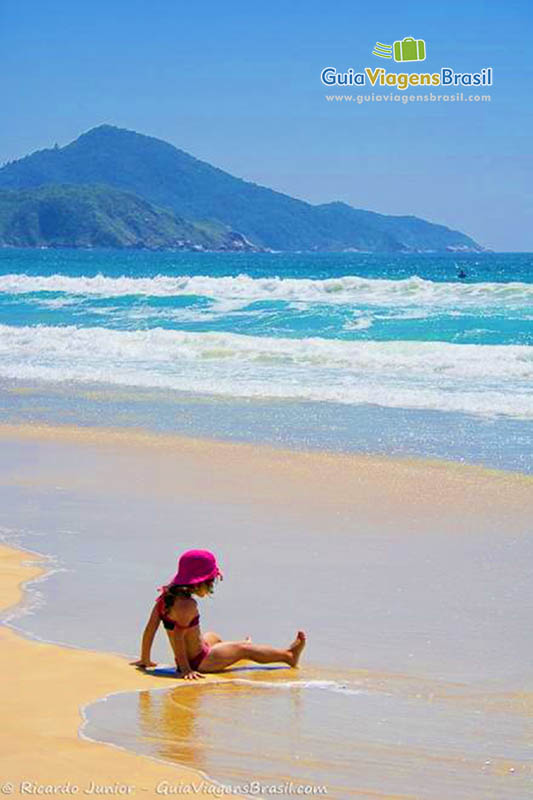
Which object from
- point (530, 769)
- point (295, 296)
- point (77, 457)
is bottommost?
point (530, 769)

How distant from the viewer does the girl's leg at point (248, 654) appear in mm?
5426

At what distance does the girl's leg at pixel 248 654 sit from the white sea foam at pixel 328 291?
29.0 metres

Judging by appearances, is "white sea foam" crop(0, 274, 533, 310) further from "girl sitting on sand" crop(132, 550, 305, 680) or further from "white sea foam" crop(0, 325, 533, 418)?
"girl sitting on sand" crop(132, 550, 305, 680)

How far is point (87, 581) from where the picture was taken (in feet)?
22.2

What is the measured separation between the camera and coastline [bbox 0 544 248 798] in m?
3.99

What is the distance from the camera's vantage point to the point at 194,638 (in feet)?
17.9

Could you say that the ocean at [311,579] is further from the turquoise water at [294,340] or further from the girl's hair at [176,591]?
the girl's hair at [176,591]

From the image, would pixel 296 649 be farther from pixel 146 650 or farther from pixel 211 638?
pixel 146 650

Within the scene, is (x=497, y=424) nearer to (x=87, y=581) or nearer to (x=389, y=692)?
(x=87, y=581)

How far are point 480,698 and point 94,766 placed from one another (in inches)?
67.2

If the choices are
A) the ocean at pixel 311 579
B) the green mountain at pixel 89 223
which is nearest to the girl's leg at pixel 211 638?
the ocean at pixel 311 579

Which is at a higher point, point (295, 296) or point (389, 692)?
point (295, 296)

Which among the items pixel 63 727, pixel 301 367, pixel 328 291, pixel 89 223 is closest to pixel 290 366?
pixel 301 367

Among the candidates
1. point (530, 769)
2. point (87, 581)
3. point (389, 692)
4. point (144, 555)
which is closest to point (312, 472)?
point (144, 555)
